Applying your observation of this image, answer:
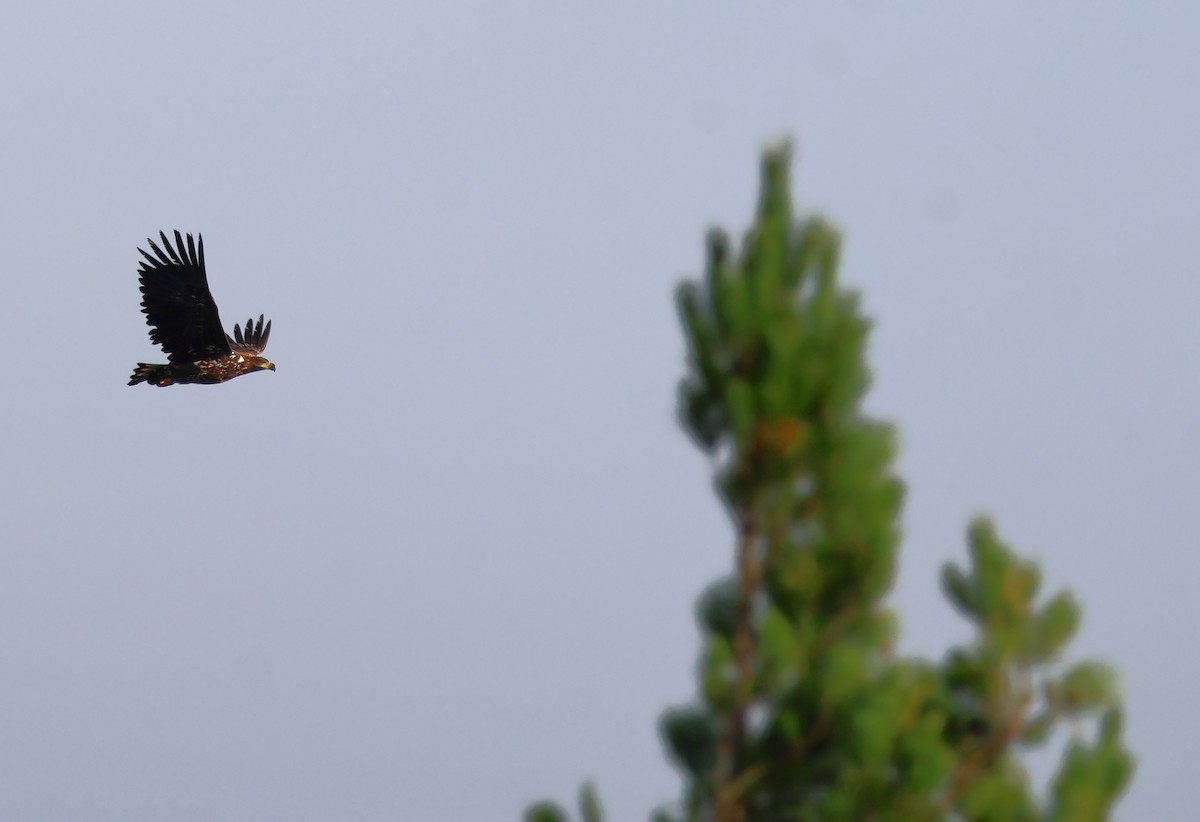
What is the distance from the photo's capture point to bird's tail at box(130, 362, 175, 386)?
65.0 ft

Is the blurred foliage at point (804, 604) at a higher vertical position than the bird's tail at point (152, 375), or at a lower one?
lower

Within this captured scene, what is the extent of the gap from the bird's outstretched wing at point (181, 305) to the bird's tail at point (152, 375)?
0.22 m

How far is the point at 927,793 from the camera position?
21.9 ft

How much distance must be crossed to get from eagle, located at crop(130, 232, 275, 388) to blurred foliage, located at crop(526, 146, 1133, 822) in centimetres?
1296

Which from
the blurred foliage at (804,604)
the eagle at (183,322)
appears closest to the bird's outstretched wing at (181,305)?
the eagle at (183,322)

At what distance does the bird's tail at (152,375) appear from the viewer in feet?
65.0

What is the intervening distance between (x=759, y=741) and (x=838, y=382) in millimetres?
1501

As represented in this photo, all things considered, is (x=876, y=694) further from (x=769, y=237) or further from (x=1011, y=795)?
(x=769, y=237)

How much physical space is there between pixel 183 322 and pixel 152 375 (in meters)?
0.94

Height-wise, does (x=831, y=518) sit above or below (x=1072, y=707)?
above

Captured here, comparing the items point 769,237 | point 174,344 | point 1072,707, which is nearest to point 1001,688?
point 1072,707

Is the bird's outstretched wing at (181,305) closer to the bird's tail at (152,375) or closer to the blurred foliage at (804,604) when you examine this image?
the bird's tail at (152,375)

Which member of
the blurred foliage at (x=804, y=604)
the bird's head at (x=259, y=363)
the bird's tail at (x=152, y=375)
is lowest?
the blurred foliage at (x=804, y=604)

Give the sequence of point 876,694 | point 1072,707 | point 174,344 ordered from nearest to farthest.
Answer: point 876,694 < point 1072,707 < point 174,344
